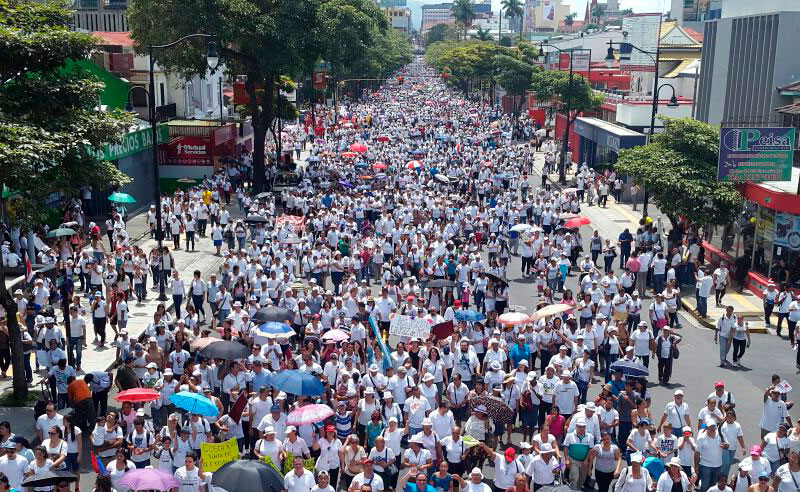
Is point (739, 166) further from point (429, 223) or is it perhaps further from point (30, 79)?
point (30, 79)

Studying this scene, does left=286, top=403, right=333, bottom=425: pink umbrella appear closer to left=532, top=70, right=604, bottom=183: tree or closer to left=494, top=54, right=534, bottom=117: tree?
left=532, top=70, right=604, bottom=183: tree

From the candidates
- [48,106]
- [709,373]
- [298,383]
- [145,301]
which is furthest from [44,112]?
[709,373]

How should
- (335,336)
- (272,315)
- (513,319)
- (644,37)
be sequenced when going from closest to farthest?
1. (335,336)
2. (513,319)
3. (272,315)
4. (644,37)

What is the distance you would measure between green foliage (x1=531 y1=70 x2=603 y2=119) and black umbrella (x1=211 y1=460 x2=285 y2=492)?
150ft

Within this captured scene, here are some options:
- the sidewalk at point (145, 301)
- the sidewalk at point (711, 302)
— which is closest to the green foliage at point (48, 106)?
the sidewalk at point (145, 301)

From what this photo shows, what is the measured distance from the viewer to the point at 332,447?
1184cm

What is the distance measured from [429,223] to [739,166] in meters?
9.06

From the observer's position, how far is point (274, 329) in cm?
1655

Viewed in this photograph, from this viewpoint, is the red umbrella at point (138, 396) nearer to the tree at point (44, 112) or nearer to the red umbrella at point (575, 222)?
the tree at point (44, 112)

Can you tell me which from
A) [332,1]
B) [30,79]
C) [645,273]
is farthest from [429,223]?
[332,1]

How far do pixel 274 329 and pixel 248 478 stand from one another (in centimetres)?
678

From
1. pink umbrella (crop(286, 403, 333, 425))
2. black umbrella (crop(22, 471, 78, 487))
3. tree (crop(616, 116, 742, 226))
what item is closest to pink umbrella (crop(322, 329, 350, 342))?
pink umbrella (crop(286, 403, 333, 425))

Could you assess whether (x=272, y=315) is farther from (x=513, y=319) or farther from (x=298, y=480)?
(x=298, y=480)

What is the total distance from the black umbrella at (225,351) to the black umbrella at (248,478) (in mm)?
4687
